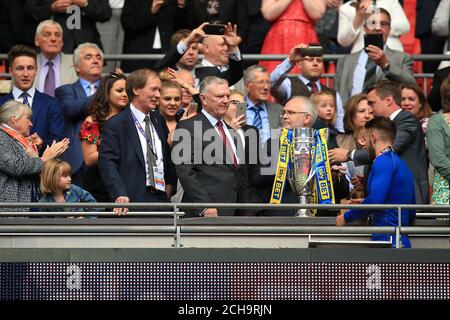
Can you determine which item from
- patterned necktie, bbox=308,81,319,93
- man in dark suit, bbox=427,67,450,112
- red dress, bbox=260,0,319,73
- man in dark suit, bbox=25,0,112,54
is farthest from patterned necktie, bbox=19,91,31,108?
man in dark suit, bbox=427,67,450,112

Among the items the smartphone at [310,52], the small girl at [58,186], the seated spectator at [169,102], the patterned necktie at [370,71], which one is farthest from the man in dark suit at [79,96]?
the patterned necktie at [370,71]

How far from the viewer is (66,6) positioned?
22562 millimetres

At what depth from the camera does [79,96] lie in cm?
2042

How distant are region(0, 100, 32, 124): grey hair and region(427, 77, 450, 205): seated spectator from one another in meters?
4.30

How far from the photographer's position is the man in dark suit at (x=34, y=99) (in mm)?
20047

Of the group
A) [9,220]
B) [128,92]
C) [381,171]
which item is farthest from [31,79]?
[381,171]

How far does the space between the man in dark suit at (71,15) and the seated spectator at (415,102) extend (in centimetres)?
439

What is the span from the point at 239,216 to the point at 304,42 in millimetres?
4559

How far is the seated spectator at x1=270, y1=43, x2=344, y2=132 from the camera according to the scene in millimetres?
20359

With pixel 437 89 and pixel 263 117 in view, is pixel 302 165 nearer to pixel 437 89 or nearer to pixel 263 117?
pixel 263 117

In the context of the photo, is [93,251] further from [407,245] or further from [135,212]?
[407,245]

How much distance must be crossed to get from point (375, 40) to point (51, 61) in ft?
12.8

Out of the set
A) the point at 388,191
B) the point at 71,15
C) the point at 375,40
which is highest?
the point at 71,15

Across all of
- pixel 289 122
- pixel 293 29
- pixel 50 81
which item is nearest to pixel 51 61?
pixel 50 81
